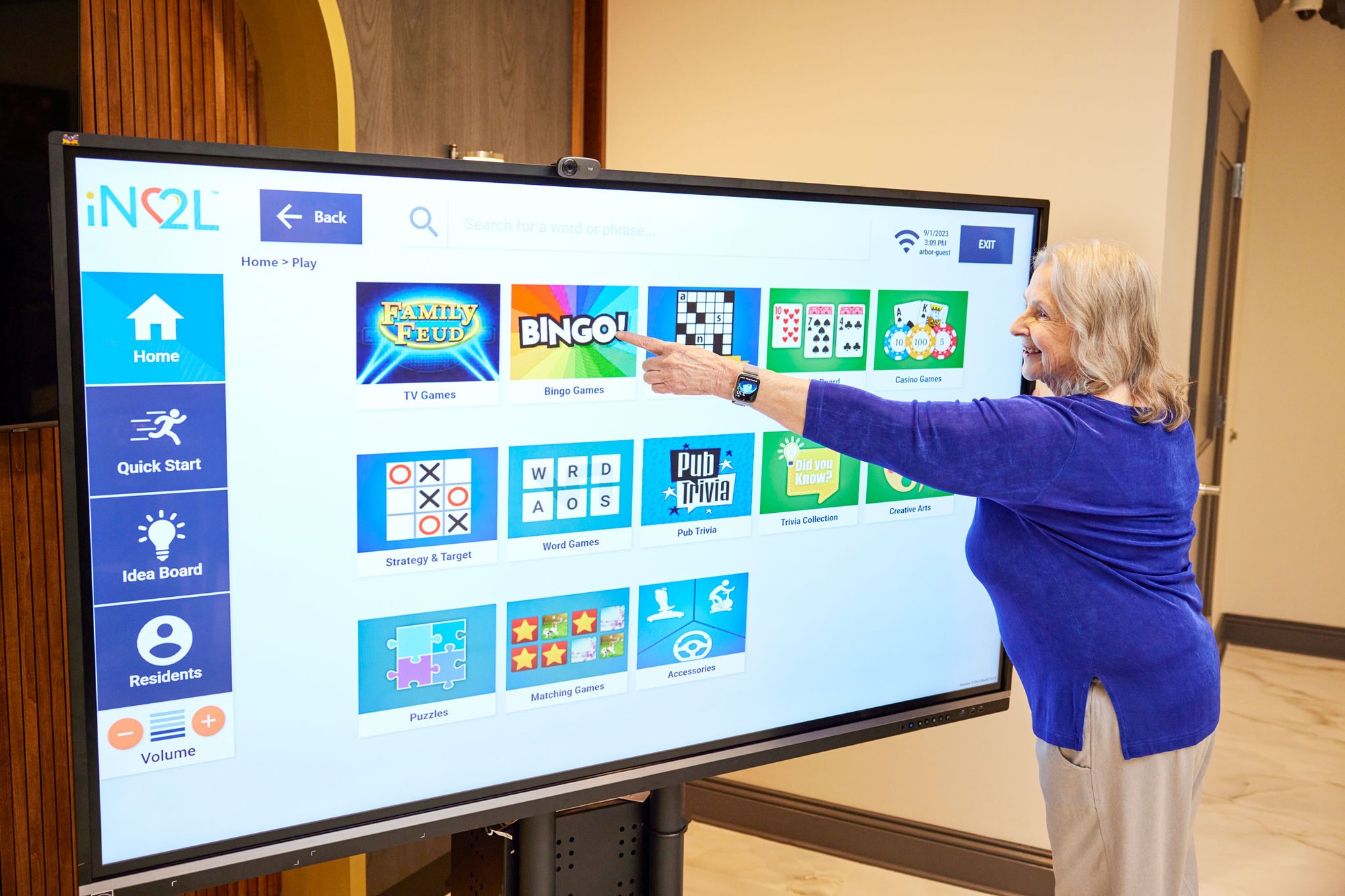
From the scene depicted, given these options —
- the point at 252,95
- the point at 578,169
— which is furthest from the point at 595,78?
the point at 578,169

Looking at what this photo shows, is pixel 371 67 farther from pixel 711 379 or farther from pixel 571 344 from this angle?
pixel 711 379

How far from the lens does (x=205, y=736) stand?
1.30m

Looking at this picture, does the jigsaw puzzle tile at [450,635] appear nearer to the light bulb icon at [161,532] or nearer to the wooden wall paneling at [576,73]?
the light bulb icon at [161,532]

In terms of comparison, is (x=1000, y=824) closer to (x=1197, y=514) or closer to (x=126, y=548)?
(x=1197, y=514)

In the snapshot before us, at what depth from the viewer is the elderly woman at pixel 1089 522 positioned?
56.9 inches

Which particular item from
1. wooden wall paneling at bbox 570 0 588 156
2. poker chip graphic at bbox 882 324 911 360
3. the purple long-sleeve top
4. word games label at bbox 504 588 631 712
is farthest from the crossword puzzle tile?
wooden wall paneling at bbox 570 0 588 156

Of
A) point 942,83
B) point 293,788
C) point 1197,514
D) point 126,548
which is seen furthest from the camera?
point 1197,514

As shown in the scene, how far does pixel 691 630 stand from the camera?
1637 mm

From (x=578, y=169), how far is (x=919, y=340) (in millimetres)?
713

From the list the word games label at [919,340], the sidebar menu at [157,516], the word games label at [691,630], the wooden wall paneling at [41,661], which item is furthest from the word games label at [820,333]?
the wooden wall paneling at [41,661]

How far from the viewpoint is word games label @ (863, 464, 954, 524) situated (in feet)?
5.92

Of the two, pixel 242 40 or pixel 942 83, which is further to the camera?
pixel 942 83

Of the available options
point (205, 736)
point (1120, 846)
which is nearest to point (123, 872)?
point (205, 736)

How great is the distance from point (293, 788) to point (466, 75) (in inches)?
68.7
